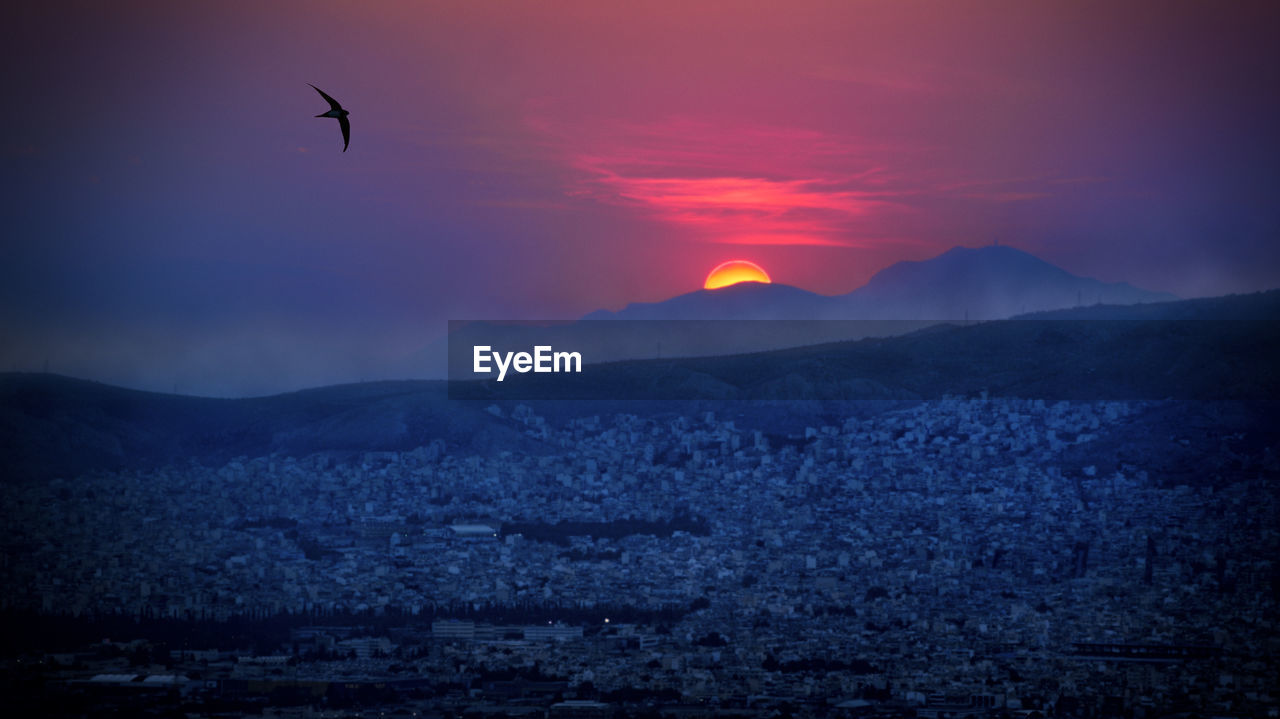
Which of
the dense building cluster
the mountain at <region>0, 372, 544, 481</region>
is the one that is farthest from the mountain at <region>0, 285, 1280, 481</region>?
the dense building cluster

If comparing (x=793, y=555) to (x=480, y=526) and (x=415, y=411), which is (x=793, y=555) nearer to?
(x=480, y=526)

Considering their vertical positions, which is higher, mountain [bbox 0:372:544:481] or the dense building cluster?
mountain [bbox 0:372:544:481]

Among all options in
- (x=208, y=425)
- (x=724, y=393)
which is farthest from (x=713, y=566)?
(x=208, y=425)

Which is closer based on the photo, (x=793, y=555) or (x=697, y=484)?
A: (x=793, y=555)

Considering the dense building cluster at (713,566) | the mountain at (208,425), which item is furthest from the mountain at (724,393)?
the dense building cluster at (713,566)

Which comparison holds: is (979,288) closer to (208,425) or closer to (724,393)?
(724,393)

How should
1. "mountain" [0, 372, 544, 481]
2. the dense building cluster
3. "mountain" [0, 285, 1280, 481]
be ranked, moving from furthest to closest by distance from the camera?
"mountain" [0, 285, 1280, 481], "mountain" [0, 372, 544, 481], the dense building cluster

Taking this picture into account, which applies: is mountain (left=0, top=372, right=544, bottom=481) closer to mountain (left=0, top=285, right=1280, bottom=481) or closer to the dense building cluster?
mountain (left=0, top=285, right=1280, bottom=481)

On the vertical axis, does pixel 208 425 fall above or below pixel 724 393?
below

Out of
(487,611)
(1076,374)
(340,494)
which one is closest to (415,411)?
(340,494)
